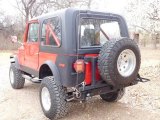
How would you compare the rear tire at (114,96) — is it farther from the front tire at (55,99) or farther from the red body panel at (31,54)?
the red body panel at (31,54)

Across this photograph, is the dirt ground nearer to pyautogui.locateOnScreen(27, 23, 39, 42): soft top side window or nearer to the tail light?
the tail light

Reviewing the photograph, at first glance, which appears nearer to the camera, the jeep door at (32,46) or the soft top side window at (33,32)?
the jeep door at (32,46)

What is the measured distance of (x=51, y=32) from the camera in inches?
231

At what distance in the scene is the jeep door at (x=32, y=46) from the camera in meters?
6.64

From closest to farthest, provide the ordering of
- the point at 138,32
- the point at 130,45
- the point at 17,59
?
1. the point at 130,45
2. the point at 17,59
3. the point at 138,32

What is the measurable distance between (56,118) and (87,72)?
3.62ft

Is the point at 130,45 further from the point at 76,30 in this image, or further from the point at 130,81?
the point at 76,30

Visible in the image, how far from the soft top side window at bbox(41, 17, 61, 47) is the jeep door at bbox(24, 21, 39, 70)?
43 centimetres

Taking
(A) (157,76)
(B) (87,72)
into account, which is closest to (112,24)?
(B) (87,72)

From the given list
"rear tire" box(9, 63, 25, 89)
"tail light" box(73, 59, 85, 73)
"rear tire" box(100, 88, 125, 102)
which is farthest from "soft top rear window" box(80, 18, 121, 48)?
"rear tire" box(9, 63, 25, 89)

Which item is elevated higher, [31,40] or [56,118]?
[31,40]

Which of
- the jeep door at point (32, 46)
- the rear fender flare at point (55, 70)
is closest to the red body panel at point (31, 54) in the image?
the jeep door at point (32, 46)

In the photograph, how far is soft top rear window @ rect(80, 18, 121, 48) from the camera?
558 centimetres

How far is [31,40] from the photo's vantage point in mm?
7184
